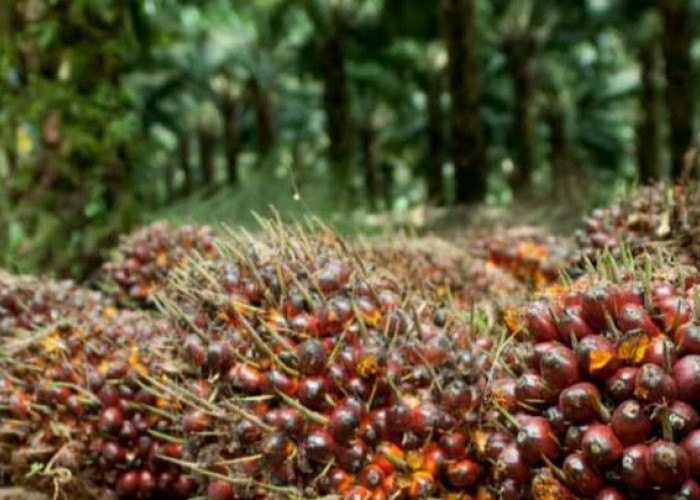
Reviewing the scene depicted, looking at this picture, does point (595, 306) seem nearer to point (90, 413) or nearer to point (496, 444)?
point (496, 444)

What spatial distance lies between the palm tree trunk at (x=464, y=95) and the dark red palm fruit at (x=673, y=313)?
10324mm

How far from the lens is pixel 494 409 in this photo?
177 cm

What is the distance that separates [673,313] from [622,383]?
0.45 feet

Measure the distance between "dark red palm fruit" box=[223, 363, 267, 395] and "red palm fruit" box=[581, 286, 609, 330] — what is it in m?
0.62

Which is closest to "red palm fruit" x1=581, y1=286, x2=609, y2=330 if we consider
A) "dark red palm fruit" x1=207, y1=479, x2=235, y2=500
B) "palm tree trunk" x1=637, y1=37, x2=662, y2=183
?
"dark red palm fruit" x1=207, y1=479, x2=235, y2=500

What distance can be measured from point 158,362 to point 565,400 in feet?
3.36

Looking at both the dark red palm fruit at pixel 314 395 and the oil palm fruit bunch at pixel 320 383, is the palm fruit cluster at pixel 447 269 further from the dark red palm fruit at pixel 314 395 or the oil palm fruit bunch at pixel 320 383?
the dark red palm fruit at pixel 314 395

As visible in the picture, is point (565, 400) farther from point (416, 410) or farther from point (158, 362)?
point (158, 362)

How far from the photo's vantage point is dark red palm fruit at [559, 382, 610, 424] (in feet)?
5.13

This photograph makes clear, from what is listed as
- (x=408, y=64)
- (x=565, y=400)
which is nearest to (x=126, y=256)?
(x=565, y=400)

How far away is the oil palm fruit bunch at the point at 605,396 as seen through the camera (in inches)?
59.5

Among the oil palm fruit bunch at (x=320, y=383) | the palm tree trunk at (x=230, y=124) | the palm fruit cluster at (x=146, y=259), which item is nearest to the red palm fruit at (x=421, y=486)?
the oil palm fruit bunch at (x=320, y=383)

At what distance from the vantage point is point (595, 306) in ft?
5.40

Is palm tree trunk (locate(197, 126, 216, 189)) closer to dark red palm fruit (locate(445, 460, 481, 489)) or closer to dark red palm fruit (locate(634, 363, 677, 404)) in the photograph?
dark red palm fruit (locate(445, 460, 481, 489))
